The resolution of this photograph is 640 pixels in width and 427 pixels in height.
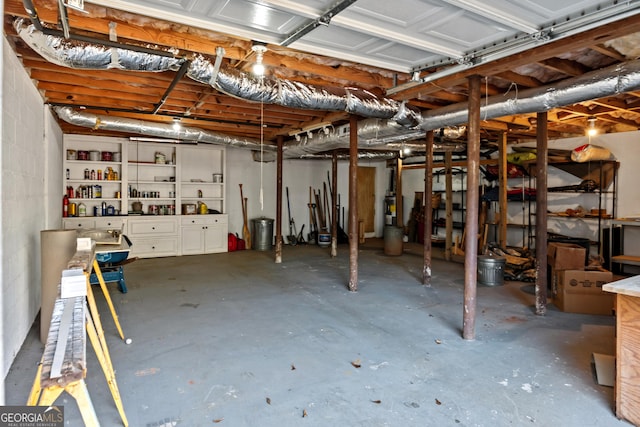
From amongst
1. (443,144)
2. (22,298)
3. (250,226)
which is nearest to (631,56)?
(443,144)

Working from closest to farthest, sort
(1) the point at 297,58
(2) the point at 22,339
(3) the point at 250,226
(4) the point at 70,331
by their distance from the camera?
(4) the point at 70,331, (2) the point at 22,339, (1) the point at 297,58, (3) the point at 250,226

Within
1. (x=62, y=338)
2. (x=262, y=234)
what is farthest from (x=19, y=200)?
(x=262, y=234)

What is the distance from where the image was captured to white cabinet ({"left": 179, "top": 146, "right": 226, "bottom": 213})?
770cm

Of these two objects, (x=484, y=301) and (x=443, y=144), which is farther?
(x=443, y=144)

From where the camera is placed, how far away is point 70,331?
4.70 ft

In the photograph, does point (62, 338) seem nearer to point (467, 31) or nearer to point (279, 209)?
point (467, 31)

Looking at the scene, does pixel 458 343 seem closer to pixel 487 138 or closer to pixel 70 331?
pixel 70 331

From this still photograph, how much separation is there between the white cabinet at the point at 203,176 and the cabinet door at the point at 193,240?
66 cm

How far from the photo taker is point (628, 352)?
6.81 ft

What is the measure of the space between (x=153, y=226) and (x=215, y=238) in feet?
3.99

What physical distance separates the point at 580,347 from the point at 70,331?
11.7 feet

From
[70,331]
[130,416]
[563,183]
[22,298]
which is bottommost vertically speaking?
[130,416]

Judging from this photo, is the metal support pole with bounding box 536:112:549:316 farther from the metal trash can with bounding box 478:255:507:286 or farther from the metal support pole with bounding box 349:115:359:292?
the metal support pole with bounding box 349:115:359:292

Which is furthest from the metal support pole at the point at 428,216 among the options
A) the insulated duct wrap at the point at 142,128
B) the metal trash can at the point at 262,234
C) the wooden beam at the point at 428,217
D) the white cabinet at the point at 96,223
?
the white cabinet at the point at 96,223
